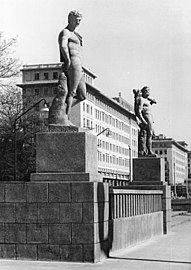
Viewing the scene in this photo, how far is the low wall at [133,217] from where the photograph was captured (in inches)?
505

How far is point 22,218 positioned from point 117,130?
323 feet

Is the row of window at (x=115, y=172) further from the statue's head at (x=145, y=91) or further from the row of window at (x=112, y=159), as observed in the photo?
the statue's head at (x=145, y=91)

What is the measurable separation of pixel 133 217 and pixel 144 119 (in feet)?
24.2

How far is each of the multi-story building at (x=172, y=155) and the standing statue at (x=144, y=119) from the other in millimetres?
119830

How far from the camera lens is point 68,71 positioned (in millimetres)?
12430

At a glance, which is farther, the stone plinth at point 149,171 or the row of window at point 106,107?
the row of window at point 106,107

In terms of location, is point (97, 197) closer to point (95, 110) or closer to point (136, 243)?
point (136, 243)

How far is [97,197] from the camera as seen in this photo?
11344 millimetres

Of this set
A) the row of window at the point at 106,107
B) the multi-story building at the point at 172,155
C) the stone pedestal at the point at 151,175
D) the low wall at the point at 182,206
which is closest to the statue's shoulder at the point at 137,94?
the stone pedestal at the point at 151,175

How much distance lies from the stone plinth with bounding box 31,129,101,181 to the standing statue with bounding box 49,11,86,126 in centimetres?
66

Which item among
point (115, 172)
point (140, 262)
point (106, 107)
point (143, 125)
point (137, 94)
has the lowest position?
point (140, 262)

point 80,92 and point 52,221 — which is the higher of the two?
point 80,92

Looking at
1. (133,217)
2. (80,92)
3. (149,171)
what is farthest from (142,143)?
(80,92)

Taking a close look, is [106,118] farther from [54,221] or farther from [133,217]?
[54,221]
